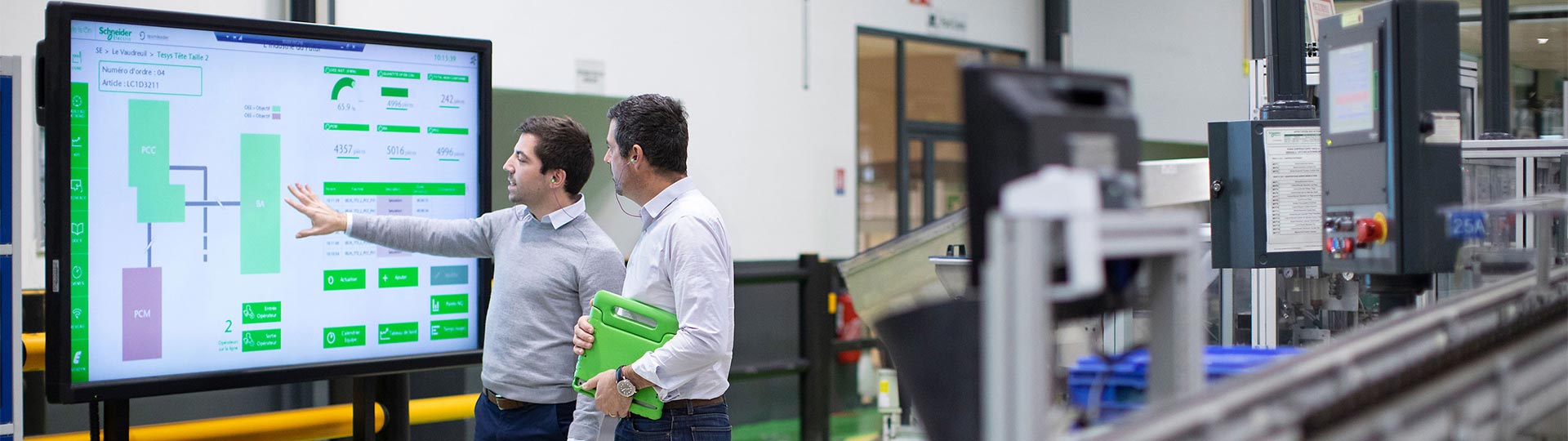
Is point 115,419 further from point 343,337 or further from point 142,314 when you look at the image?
point 343,337

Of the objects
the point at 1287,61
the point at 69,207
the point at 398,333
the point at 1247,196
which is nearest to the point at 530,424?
the point at 398,333

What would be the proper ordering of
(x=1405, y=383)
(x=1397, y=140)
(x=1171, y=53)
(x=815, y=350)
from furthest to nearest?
(x=1171, y=53), (x=815, y=350), (x=1397, y=140), (x=1405, y=383)

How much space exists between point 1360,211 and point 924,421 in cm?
123

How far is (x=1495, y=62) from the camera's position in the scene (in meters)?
5.85

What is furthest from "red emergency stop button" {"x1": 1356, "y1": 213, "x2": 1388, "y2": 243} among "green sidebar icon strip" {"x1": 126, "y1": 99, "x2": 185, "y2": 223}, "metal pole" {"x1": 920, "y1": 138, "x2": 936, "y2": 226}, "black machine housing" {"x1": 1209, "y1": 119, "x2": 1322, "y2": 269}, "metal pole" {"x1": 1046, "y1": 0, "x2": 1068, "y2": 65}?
"metal pole" {"x1": 1046, "y1": 0, "x2": 1068, "y2": 65}

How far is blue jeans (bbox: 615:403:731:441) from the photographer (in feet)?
8.48

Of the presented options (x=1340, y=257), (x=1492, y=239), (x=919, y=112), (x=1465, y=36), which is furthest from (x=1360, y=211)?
(x=1465, y=36)

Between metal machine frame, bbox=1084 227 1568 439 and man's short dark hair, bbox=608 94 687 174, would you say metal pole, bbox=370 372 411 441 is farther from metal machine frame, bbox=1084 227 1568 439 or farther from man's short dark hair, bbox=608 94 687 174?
metal machine frame, bbox=1084 227 1568 439

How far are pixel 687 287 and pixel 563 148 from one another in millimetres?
682

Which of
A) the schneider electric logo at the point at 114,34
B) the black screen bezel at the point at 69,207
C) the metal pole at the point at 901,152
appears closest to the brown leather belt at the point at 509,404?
the black screen bezel at the point at 69,207

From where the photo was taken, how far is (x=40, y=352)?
312 centimetres

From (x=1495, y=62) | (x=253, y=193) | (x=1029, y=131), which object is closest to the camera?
(x=1029, y=131)

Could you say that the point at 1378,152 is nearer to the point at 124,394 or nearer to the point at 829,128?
the point at 124,394

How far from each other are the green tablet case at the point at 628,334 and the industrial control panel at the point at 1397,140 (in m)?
1.39
